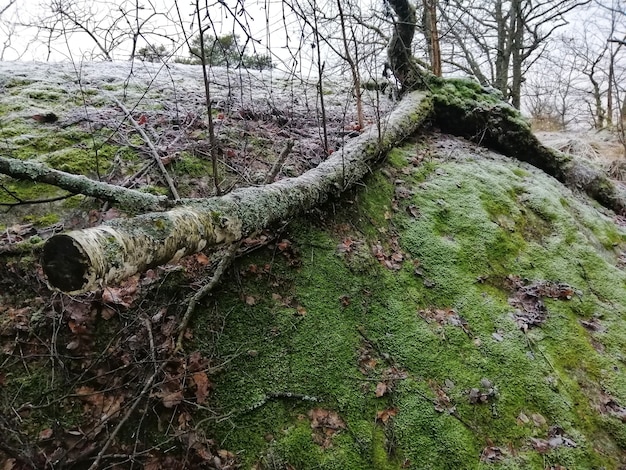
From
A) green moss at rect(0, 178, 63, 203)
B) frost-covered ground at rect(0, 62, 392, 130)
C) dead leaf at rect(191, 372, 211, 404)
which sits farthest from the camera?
frost-covered ground at rect(0, 62, 392, 130)

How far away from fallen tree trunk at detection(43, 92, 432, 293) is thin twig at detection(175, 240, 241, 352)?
349mm

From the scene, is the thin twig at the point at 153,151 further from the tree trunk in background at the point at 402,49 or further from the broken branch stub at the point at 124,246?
the tree trunk in background at the point at 402,49

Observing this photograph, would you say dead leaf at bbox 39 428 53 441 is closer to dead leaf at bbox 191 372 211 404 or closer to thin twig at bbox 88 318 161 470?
thin twig at bbox 88 318 161 470

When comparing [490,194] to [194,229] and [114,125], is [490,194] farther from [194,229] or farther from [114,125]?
[114,125]


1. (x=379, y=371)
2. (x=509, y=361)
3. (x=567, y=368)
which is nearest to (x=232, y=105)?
(x=379, y=371)

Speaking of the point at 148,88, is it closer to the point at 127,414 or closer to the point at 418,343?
the point at 127,414

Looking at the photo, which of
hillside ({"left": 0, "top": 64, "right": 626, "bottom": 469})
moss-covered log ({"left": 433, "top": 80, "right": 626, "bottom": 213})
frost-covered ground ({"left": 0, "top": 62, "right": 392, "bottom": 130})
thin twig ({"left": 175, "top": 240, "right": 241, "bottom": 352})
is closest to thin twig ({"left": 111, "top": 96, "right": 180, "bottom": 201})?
hillside ({"left": 0, "top": 64, "right": 626, "bottom": 469})

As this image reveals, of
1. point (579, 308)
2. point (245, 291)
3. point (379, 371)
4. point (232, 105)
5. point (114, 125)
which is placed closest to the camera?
point (379, 371)

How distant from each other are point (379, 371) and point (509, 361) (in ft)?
3.78

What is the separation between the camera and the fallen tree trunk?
1511 millimetres

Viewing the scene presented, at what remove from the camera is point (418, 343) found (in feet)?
10.8

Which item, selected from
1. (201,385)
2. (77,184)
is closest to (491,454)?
(201,385)

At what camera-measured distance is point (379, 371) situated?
10.0 feet

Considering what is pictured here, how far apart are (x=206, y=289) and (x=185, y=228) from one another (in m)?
0.95
